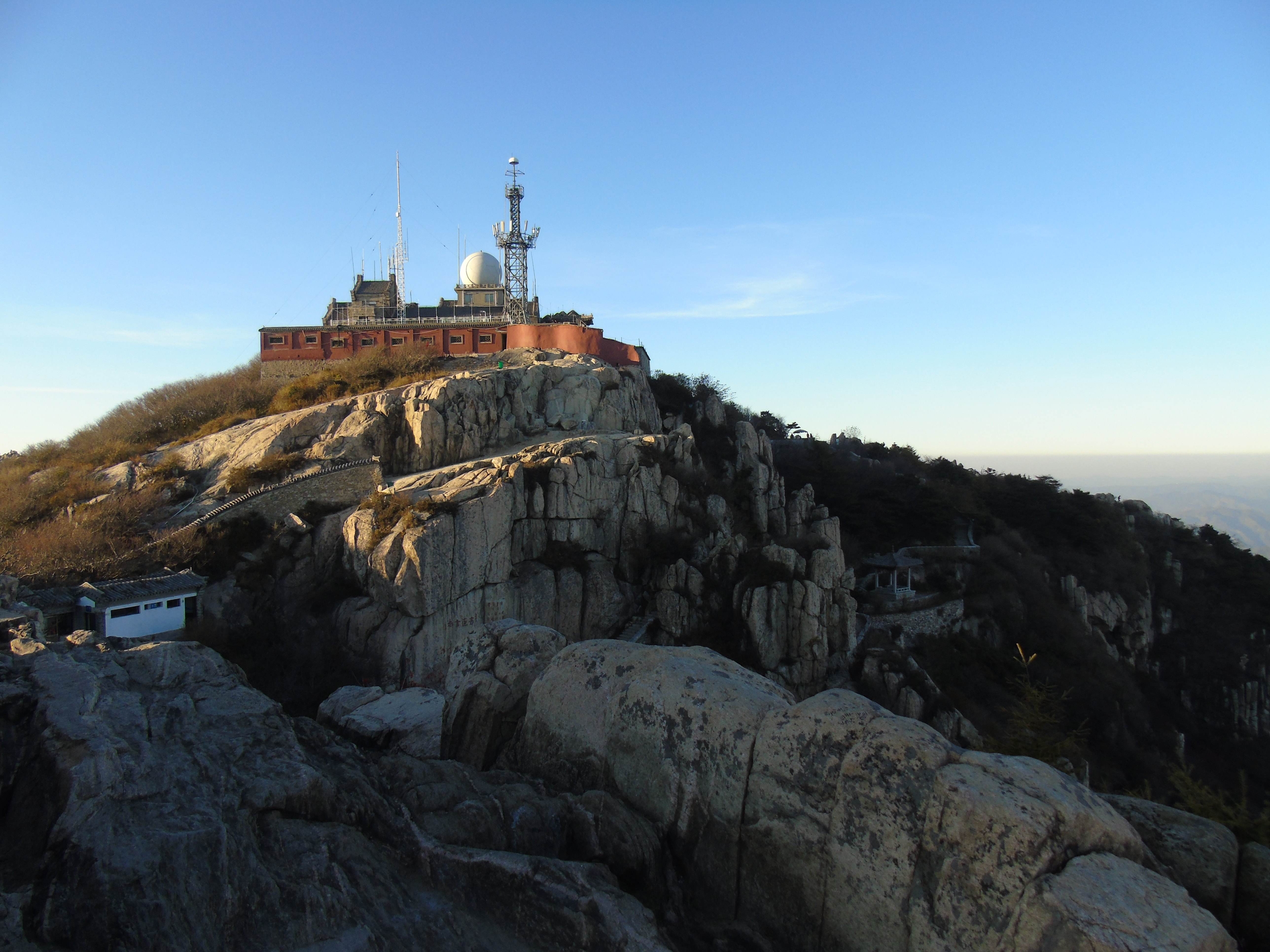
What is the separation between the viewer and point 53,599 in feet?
62.2

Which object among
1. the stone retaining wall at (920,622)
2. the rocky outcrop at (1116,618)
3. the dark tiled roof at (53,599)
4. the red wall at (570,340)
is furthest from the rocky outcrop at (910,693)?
the dark tiled roof at (53,599)

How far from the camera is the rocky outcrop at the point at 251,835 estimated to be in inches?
177

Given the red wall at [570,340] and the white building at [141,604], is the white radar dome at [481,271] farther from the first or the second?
the white building at [141,604]

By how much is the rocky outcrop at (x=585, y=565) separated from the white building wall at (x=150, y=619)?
4467 mm

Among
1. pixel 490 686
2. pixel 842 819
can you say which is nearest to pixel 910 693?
pixel 490 686

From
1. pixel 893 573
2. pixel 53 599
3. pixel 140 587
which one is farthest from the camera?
pixel 893 573

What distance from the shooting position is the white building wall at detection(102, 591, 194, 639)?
19.5 metres

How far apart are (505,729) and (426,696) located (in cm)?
336

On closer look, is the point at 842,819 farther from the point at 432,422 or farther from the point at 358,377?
the point at 358,377

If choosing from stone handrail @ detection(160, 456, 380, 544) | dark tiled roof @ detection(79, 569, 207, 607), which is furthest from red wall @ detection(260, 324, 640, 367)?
dark tiled roof @ detection(79, 569, 207, 607)

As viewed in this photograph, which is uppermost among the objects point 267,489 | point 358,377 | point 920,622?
point 358,377

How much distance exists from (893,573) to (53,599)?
111 ft

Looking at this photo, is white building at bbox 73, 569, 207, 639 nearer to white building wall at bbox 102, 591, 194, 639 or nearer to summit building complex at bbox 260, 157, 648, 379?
white building wall at bbox 102, 591, 194, 639

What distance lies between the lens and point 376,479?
27906 mm
